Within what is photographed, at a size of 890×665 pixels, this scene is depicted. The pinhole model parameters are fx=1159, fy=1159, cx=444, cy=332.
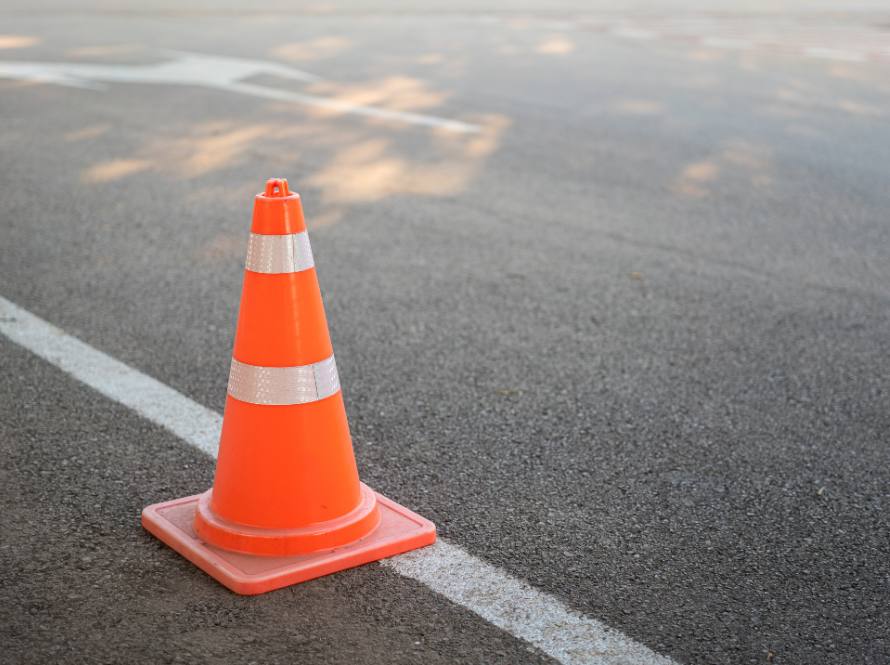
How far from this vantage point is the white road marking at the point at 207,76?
32.7ft

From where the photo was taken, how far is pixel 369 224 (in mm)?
6410

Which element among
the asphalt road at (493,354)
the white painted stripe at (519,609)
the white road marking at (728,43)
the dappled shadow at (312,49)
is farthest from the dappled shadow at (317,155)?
the white road marking at (728,43)

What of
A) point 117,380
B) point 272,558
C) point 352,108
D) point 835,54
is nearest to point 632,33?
point 835,54

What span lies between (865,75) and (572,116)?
593 centimetres

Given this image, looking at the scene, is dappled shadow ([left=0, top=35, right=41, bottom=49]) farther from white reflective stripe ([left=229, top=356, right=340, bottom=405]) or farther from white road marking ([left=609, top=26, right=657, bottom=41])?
white reflective stripe ([left=229, top=356, right=340, bottom=405])

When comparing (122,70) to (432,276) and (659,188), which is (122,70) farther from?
(432,276)

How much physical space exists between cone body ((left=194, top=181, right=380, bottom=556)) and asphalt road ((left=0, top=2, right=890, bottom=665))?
0.15 metres

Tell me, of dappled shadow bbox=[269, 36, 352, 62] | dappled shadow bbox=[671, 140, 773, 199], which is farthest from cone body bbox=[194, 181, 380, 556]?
dappled shadow bbox=[269, 36, 352, 62]

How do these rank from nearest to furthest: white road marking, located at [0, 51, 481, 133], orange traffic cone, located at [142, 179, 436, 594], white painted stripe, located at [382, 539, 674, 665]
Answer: white painted stripe, located at [382, 539, 674, 665]
orange traffic cone, located at [142, 179, 436, 594]
white road marking, located at [0, 51, 481, 133]

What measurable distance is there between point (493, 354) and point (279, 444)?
5.67 ft

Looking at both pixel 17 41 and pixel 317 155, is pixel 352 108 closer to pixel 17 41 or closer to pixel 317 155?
pixel 317 155

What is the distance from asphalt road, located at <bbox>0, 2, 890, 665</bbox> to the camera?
2.67 meters

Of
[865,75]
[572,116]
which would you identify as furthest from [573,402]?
[865,75]

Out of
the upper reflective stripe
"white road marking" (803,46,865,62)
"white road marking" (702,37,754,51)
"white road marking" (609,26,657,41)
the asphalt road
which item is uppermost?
the upper reflective stripe
